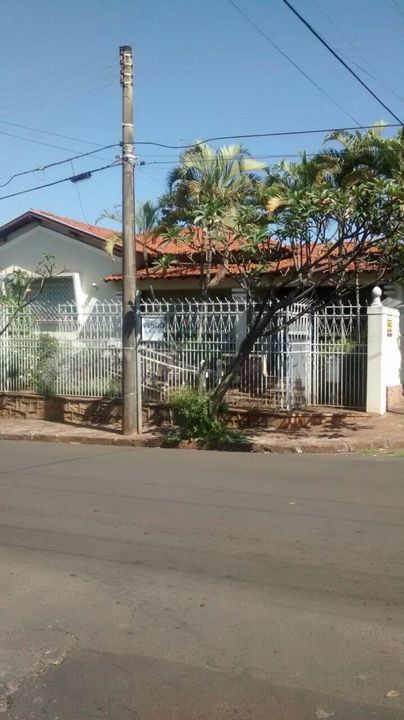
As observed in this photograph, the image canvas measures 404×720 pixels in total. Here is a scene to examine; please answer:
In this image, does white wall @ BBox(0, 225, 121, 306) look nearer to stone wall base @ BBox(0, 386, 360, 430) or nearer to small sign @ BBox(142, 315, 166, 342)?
stone wall base @ BBox(0, 386, 360, 430)

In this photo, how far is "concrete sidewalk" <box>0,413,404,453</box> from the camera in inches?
434

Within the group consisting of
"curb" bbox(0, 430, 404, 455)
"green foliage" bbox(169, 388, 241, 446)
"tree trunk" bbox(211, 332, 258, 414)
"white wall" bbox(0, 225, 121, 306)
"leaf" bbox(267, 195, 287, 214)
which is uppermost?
"white wall" bbox(0, 225, 121, 306)

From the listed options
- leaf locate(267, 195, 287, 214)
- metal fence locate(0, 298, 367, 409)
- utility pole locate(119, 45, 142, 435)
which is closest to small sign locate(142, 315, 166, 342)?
metal fence locate(0, 298, 367, 409)

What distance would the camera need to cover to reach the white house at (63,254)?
61.7 feet

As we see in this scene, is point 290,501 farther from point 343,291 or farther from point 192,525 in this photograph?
point 343,291

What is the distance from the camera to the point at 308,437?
11.8 m

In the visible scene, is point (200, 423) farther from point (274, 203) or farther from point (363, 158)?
point (363, 158)

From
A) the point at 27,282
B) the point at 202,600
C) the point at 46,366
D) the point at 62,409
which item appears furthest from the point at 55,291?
the point at 202,600

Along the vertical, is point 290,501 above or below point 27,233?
below

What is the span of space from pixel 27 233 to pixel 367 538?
53.3ft

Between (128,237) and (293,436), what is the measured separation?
473cm

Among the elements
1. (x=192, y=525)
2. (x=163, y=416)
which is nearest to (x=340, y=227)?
(x=163, y=416)

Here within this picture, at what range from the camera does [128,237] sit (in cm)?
1239

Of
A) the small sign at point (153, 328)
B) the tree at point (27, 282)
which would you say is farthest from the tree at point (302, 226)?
the tree at point (27, 282)
